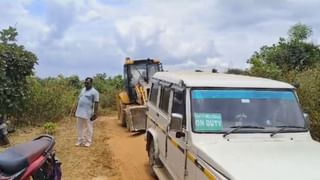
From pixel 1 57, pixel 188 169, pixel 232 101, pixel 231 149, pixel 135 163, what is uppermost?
pixel 1 57

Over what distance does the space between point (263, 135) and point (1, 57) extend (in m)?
10.5

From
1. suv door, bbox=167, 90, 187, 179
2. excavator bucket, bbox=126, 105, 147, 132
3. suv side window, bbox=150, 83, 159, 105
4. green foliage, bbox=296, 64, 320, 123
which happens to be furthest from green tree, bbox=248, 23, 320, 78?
suv door, bbox=167, 90, 187, 179

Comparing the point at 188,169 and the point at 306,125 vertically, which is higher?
the point at 306,125

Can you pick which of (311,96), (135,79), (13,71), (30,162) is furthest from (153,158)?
(135,79)

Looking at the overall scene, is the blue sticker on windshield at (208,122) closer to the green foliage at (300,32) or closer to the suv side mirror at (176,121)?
the suv side mirror at (176,121)

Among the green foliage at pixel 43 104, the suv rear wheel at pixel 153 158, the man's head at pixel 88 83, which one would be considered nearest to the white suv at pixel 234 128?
the suv rear wheel at pixel 153 158

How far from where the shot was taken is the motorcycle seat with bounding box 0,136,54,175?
5.05 metres

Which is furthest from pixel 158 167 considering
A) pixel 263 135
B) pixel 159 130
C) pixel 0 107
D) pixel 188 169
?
pixel 0 107

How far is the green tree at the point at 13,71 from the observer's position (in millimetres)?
14631

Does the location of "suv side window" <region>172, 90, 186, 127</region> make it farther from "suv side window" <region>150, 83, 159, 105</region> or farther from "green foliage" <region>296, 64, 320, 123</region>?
"green foliage" <region>296, 64, 320, 123</region>

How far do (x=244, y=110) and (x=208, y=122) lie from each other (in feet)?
1.79

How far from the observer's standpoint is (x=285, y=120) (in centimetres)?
656

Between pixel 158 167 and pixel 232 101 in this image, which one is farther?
pixel 158 167

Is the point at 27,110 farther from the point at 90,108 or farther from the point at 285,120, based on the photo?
the point at 285,120
